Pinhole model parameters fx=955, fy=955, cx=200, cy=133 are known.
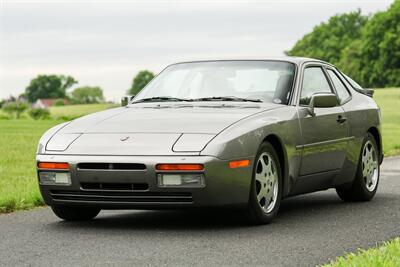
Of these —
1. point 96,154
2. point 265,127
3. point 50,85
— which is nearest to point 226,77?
point 265,127

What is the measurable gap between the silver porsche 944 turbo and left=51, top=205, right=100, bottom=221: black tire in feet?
0.04

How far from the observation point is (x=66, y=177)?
760 centimetres

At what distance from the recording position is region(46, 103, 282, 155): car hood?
7461mm

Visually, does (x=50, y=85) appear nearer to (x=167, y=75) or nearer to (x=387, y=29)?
(x=387, y=29)

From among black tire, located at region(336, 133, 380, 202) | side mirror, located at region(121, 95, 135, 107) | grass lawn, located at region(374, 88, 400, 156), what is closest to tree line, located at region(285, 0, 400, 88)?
grass lawn, located at region(374, 88, 400, 156)

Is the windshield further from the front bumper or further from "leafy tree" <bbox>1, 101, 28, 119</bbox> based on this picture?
"leafy tree" <bbox>1, 101, 28, 119</bbox>

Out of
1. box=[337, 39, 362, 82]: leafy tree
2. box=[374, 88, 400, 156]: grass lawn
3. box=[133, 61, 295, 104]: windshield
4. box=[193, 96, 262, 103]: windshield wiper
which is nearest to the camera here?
box=[193, 96, 262, 103]: windshield wiper

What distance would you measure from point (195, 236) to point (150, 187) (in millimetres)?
514

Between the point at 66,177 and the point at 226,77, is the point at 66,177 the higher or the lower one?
the lower one

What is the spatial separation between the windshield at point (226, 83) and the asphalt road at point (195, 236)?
1097mm

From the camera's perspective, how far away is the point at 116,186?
7512mm

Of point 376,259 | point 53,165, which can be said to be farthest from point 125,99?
point 376,259

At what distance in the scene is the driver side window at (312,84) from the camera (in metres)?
9.05

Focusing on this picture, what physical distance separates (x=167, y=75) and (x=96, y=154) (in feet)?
6.87
